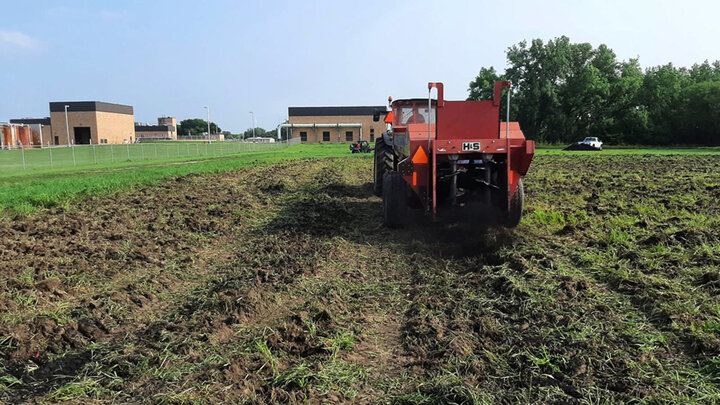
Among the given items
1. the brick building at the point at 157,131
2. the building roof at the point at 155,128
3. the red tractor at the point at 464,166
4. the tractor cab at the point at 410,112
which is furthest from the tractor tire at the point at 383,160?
the building roof at the point at 155,128

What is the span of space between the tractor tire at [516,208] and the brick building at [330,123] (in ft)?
244

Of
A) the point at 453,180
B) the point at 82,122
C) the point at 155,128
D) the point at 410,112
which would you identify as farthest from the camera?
the point at 155,128

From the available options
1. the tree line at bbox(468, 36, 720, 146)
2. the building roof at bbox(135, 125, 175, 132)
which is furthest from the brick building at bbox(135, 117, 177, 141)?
the tree line at bbox(468, 36, 720, 146)

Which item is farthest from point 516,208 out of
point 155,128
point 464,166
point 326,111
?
point 155,128

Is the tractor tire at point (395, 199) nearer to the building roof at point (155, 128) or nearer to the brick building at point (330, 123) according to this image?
the brick building at point (330, 123)

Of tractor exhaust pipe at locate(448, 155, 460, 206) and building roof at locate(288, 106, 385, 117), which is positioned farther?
building roof at locate(288, 106, 385, 117)

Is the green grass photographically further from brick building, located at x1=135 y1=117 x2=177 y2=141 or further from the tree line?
brick building, located at x1=135 y1=117 x2=177 y2=141

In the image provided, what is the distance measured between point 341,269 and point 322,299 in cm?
114

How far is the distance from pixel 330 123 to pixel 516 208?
7734cm

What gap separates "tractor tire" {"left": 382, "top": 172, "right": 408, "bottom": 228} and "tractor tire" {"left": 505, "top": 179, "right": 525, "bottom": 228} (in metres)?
1.65

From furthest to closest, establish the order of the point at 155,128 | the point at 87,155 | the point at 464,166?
the point at 155,128 < the point at 87,155 < the point at 464,166

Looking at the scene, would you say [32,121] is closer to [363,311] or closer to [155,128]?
[155,128]

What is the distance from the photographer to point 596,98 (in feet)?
182

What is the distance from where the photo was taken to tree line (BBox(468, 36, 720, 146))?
5459 centimetres
